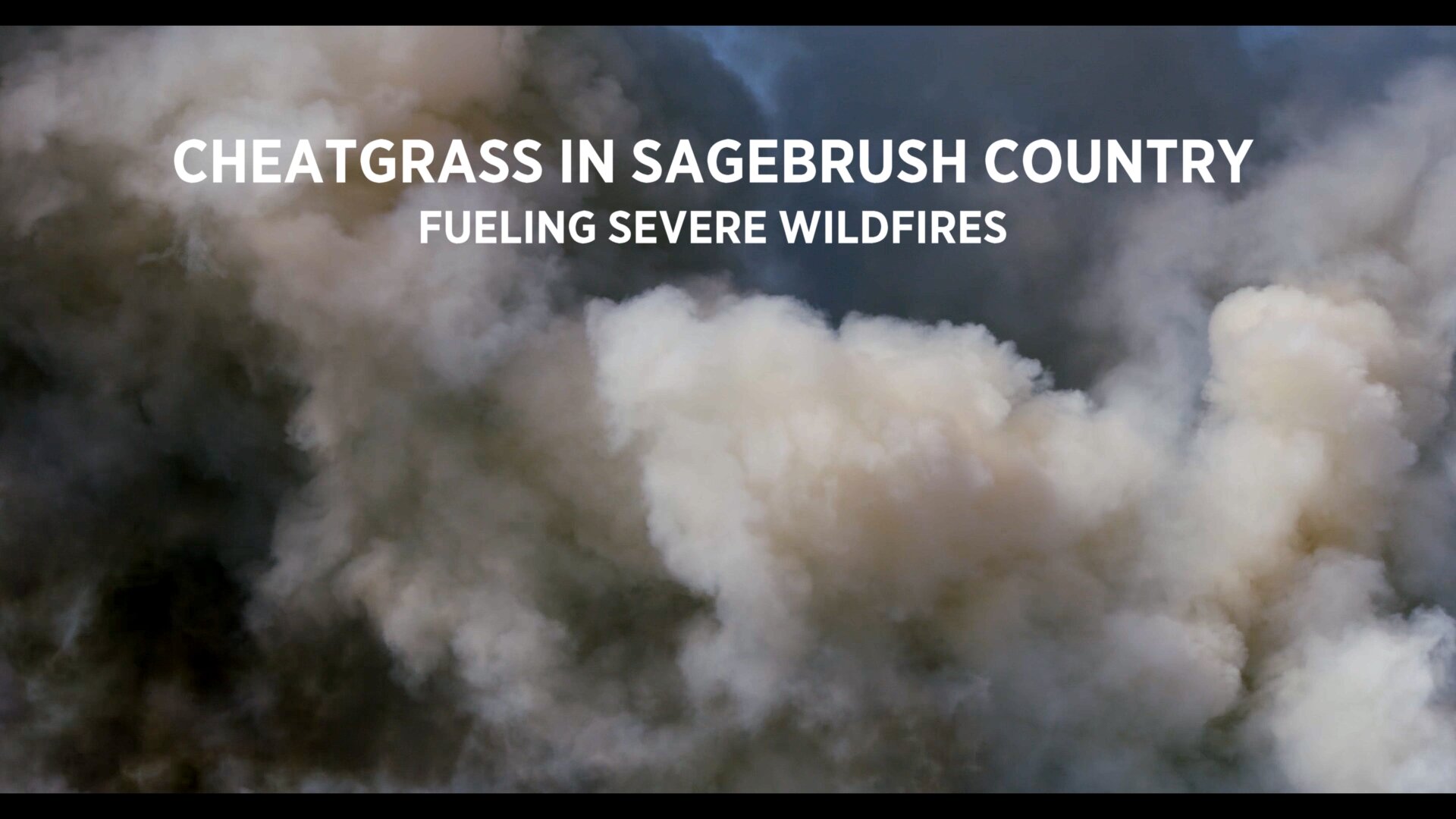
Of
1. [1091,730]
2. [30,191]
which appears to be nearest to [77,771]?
[30,191]

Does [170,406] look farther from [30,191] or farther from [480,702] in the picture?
[480,702]

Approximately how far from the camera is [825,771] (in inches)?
938

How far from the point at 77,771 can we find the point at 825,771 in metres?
16.2

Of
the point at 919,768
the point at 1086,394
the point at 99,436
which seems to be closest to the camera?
the point at 919,768

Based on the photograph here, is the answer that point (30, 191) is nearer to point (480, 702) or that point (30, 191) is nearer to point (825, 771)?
point (480, 702)

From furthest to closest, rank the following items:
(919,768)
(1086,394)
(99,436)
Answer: (1086,394) < (99,436) < (919,768)

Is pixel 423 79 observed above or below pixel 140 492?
above

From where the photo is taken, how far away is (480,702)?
2458cm

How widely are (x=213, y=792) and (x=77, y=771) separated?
315 centimetres

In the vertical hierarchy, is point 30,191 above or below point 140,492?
above

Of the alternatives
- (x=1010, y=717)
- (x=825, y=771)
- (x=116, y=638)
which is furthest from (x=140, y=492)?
(x=1010, y=717)

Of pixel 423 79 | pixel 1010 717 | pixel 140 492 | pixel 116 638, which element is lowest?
pixel 1010 717

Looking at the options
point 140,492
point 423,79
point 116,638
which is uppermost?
point 423,79

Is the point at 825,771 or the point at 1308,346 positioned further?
the point at 1308,346
